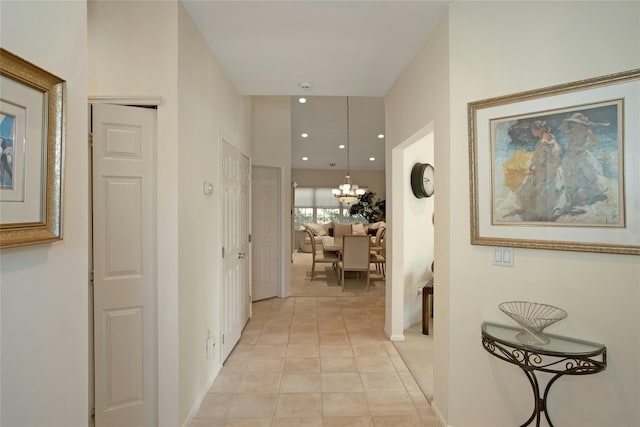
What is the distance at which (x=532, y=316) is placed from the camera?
1675mm

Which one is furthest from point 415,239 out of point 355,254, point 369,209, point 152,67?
point 369,209

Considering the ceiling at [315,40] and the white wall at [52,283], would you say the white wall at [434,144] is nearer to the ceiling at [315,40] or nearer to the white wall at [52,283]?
the ceiling at [315,40]

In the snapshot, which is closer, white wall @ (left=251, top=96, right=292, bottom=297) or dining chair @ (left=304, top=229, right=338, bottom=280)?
white wall @ (left=251, top=96, right=292, bottom=297)

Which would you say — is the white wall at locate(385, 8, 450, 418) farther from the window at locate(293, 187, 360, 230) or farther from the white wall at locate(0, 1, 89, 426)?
the window at locate(293, 187, 360, 230)

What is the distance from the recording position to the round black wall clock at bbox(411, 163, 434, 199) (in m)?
3.59

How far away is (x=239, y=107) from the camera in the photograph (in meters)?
3.44

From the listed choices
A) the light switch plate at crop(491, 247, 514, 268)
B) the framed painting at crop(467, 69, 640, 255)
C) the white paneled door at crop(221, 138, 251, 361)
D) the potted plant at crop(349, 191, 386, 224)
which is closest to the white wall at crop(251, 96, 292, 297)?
the white paneled door at crop(221, 138, 251, 361)

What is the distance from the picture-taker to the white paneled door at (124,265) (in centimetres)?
181

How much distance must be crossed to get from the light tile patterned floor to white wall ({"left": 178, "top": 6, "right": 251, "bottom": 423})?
27cm

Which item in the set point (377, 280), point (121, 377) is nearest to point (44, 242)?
point (121, 377)

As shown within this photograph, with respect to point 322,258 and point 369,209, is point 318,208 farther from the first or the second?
point 322,258

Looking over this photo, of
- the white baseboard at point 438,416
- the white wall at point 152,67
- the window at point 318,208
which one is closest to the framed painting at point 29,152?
the white wall at point 152,67

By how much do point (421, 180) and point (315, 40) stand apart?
1.98 metres

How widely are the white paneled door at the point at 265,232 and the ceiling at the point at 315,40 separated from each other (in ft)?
5.63
